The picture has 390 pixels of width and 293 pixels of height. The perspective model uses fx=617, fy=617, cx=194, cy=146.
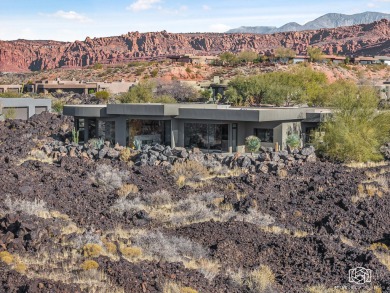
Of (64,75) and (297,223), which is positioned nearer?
(297,223)

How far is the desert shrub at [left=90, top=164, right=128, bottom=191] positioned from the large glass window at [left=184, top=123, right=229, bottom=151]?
20.8 feet

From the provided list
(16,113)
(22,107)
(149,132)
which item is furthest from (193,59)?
(149,132)

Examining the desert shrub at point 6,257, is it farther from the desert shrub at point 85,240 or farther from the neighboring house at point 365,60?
the neighboring house at point 365,60

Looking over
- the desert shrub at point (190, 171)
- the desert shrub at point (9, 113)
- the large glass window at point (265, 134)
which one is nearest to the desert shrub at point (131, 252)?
the desert shrub at point (190, 171)

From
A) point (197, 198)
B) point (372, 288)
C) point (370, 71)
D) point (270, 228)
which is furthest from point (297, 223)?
point (370, 71)

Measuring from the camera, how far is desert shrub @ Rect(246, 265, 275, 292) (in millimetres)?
13828

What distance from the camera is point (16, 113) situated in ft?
161

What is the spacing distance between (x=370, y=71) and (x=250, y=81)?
51658 millimetres

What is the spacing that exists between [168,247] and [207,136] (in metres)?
16.2

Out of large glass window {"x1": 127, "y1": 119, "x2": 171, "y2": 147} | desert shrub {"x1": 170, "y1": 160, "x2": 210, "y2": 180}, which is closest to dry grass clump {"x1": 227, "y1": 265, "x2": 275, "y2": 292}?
desert shrub {"x1": 170, "y1": 160, "x2": 210, "y2": 180}

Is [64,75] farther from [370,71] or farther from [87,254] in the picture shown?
[87,254]

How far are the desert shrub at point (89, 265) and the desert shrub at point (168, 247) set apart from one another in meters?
2.01

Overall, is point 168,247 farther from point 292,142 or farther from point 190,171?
point 292,142

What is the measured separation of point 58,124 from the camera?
44438mm
